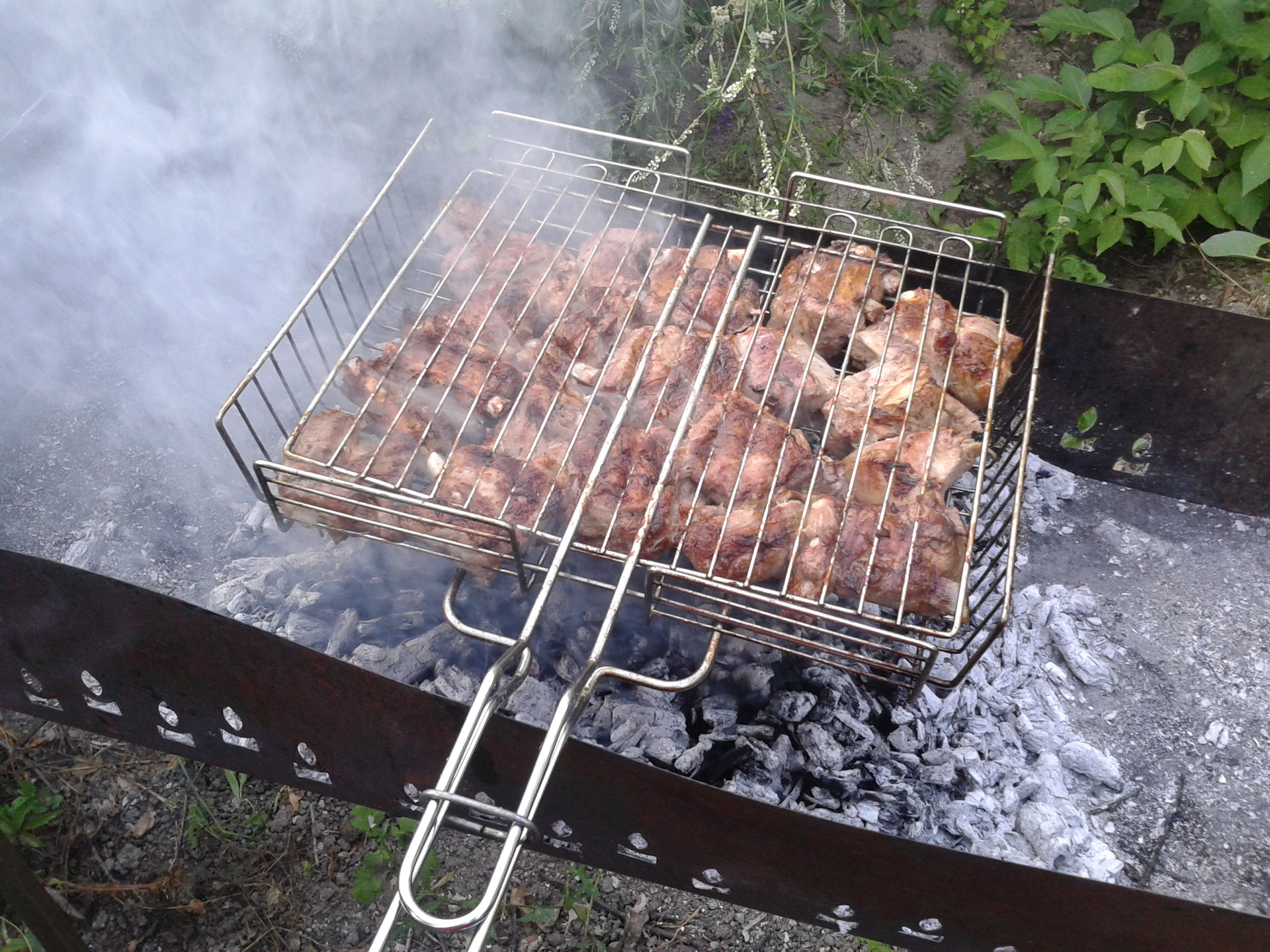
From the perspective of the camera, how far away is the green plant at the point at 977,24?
19.1ft

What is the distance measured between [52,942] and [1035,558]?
398cm

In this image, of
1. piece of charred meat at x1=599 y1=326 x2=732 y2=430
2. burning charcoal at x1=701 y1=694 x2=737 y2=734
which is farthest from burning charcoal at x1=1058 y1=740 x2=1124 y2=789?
piece of charred meat at x1=599 y1=326 x2=732 y2=430

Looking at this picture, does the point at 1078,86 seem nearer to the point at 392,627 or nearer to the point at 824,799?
the point at 824,799

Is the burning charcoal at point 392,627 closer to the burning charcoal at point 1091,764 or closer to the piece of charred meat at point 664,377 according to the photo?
the piece of charred meat at point 664,377

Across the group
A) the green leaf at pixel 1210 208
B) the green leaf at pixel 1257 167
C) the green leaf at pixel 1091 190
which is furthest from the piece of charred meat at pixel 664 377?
the green leaf at pixel 1210 208

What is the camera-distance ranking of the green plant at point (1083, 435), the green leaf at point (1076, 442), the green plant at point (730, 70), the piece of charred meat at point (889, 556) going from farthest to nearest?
the green plant at point (730, 70)
the green leaf at point (1076, 442)
the green plant at point (1083, 435)
the piece of charred meat at point (889, 556)

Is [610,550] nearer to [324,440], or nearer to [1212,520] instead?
[324,440]

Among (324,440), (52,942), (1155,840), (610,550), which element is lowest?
(1155,840)

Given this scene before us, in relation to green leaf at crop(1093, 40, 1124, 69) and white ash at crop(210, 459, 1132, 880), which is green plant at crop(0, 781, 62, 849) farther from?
green leaf at crop(1093, 40, 1124, 69)

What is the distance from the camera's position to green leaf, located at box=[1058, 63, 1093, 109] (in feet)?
14.7

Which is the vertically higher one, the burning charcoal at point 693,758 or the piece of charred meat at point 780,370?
the piece of charred meat at point 780,370

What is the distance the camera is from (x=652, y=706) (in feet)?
9.86

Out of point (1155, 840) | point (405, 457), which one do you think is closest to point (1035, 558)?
point (1155, 840)

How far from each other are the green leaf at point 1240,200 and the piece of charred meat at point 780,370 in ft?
9.48
